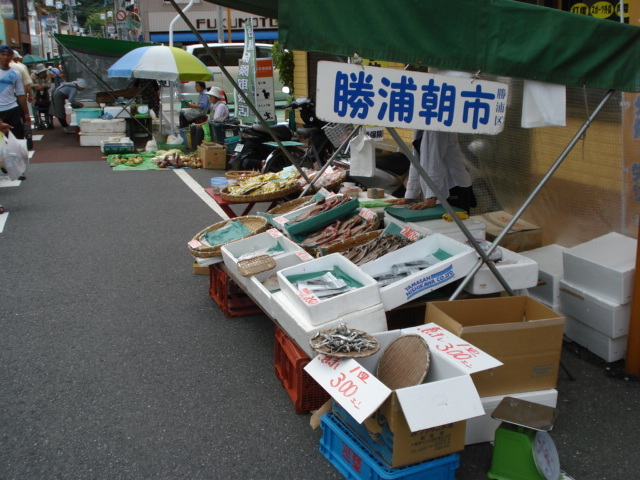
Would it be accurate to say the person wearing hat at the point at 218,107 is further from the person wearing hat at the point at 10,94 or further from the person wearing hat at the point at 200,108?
the person wearing hat at the point at 10,94

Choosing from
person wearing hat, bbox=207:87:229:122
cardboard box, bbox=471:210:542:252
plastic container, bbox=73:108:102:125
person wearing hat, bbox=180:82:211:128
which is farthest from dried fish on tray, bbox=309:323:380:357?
plastic container, bbox=73:108:102:125

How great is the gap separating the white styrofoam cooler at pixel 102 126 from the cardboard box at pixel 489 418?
14.4m

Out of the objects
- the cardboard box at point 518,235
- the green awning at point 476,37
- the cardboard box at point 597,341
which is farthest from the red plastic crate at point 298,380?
the cardboard box at point 518,235

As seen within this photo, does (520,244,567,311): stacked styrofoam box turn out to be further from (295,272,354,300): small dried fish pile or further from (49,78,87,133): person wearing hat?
(49,78,87,133): person wearing hat

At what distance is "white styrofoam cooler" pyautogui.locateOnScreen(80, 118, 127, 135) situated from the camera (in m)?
15.7

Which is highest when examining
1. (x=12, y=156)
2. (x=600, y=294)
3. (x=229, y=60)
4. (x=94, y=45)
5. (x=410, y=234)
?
(x=94, y=45)

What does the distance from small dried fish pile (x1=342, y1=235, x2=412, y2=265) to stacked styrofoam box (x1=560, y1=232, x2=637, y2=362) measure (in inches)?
47.4

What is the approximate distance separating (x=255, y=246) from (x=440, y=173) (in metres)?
1.76

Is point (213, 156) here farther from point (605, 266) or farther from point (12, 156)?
point (605, 266)

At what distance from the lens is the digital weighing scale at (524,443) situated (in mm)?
2818

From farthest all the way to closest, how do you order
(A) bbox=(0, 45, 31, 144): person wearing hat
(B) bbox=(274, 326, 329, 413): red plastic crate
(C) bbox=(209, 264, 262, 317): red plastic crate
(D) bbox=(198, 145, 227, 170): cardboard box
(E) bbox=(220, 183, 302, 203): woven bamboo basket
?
(D) bbox=(198, 145, 227, 170): cardboard box, (A) bbox=(0, 45, 31, 144): person wearing hat, (E) bbox=(220, 183, 302, 203): woven bamboo basket, (C) bbox=(209, 264, 262, 317): red plastic crate, (B) bbox=(274, 326, 329, 413): red plastic crate

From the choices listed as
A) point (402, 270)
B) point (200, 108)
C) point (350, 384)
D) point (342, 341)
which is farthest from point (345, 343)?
point (200, 108)

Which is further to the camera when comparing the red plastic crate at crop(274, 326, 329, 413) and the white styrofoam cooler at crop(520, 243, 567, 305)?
the white styrofoam cooler at crop(520, 243, 567, 305)

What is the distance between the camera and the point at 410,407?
2607 millimetres
